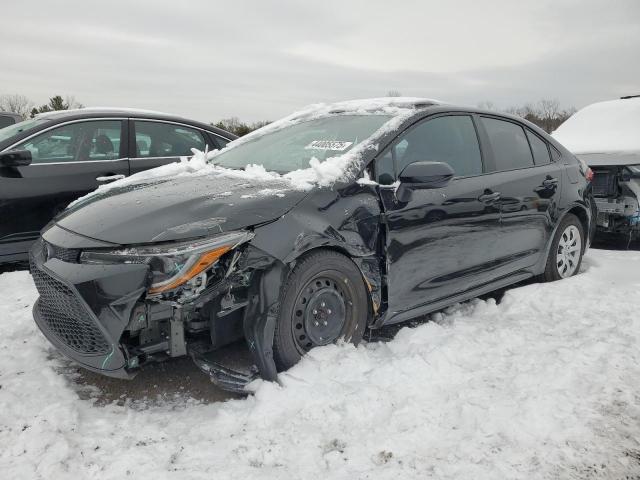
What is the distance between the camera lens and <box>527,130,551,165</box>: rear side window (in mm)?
4523

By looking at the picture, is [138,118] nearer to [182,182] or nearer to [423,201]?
[182,182]

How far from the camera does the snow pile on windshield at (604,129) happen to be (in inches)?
244

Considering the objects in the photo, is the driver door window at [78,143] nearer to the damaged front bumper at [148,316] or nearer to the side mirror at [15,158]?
the side mirror at [15,158]

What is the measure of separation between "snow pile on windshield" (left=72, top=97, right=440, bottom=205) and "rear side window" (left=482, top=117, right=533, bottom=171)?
0.59 meters

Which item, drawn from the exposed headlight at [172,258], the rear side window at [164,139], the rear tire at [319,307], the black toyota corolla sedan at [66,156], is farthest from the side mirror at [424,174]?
the rear side window at [164,139]

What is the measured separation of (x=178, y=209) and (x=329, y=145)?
117 cm

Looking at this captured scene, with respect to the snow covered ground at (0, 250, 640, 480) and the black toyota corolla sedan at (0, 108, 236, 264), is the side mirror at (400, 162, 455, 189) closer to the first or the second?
the snow covered ground at (0, 250, 640, 480)

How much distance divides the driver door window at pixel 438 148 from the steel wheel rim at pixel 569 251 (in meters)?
1.35

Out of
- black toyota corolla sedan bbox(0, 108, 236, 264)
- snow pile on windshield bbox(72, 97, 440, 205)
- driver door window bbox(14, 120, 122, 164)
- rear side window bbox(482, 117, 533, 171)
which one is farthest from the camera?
driver door window bbox(14, 120, 122, 164)

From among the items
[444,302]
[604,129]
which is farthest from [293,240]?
[604,129]

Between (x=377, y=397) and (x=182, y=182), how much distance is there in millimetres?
1659

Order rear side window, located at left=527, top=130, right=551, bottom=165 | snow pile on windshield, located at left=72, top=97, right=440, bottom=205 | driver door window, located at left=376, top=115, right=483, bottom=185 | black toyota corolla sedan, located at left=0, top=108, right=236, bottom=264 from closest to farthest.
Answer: snow pile on windshield, located at left=72, top=97, right=440, bottom=205
driver door window, located at left=376, top=115, right=483, bottom=185
rear side window, located at left=527, top=130, right=551, bottom=165
black toyota corolla sedan, located at left=0, top=108, right=236, bottom=264

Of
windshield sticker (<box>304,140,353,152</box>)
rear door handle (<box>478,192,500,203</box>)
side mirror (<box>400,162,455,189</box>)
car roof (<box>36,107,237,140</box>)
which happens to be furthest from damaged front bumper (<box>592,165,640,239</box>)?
car roof (<box>36,107,237,140</box>)

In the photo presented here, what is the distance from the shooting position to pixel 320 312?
292 cm
